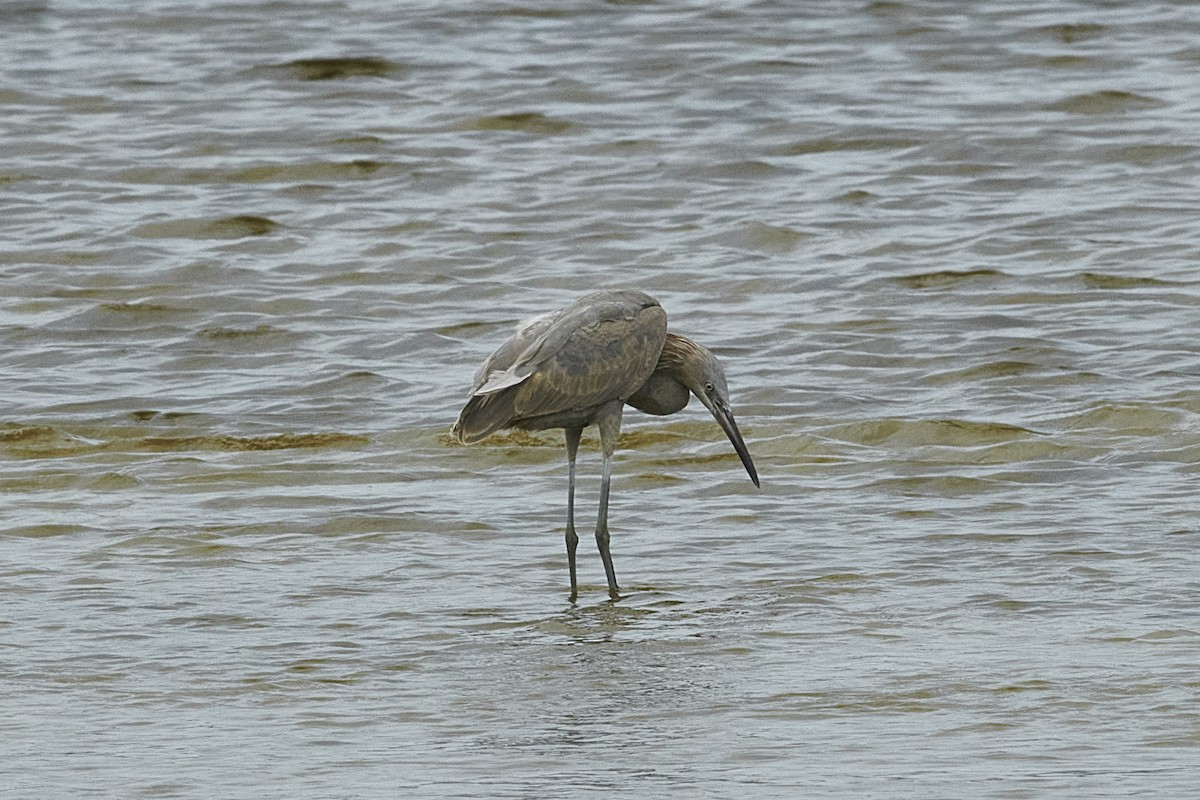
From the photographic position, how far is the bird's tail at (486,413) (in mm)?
7863

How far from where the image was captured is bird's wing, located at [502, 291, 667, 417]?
7.82 metres

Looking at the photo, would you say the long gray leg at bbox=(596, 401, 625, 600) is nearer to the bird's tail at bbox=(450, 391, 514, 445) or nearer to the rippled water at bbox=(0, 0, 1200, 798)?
the rippled water at bbox=(0, 0, 1200, 798)

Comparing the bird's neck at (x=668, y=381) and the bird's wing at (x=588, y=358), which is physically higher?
the bird's wing at (x=588, y=358)

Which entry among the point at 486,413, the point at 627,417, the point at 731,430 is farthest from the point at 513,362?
the point at 627,417

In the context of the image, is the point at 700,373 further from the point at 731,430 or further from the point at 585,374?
the point at 585,374

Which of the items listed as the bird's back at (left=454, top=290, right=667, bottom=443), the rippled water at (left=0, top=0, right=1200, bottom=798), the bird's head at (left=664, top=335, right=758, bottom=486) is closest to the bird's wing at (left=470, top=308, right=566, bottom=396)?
the bird's back at (left=454, top=290, right=667, bottom=443)

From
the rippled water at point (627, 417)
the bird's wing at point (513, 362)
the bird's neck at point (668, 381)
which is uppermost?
the bird's wing at point (513, 362)

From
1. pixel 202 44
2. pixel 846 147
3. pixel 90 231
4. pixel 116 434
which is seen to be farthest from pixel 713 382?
pixel 202 44

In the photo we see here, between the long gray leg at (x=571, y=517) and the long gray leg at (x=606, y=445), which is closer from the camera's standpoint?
the long gray leg at (x=571, y=517)

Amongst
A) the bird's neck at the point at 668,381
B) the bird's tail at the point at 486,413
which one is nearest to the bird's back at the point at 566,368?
the bird's tail at the point at 486,413

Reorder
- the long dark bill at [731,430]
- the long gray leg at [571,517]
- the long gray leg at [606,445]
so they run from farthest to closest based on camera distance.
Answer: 1. the long dark bill at [731,430]
2. the long gray leg at [606,445]
3. the long gray leg at [571,517]

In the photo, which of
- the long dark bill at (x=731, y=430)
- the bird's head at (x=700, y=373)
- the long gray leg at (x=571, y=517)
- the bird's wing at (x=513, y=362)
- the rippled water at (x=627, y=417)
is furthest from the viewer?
the long dark bill at (x=731, y=430)

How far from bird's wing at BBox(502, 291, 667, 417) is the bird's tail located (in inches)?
1.6

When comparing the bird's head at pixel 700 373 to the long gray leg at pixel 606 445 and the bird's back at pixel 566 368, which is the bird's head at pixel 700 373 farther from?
the long gray leg at pixel 606 445
